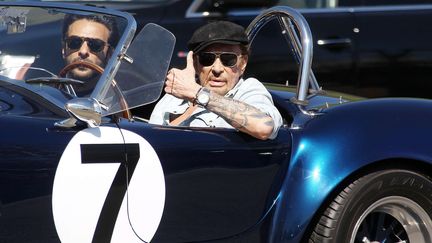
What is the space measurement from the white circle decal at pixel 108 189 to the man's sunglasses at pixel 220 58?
0.72 meters

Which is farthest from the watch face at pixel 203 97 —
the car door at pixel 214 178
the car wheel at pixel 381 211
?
the car wheel at pixel 381 211

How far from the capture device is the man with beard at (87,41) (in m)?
3.72

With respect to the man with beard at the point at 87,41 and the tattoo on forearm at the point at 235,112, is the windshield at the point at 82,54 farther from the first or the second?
the tattoo on forearm at the point at 235,112

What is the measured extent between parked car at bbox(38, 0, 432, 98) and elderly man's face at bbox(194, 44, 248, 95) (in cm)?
255

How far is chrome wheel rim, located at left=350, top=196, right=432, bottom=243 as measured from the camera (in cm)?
386

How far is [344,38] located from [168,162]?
11.7 ft

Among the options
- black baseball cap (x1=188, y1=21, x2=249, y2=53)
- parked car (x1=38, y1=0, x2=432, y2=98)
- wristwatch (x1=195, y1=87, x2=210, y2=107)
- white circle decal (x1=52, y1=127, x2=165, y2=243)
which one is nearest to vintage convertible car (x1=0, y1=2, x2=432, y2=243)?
white circle decal (x1=52, y1=127, x2=165, y2=243)

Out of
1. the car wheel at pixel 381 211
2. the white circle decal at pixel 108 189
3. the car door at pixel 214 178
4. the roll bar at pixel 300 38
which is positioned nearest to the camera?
the white circle decal at pixel 108 189

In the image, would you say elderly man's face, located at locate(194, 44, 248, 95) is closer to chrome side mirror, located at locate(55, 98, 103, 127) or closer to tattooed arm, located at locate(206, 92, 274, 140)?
tattooed arm, located at locate(206, 92, 274, 140)

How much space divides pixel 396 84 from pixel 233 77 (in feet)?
9.96

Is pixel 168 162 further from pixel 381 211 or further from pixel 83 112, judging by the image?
pixel 381 211

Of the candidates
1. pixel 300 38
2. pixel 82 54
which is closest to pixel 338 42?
Result: pixel 300 38

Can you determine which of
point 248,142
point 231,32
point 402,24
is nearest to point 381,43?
point 402,24

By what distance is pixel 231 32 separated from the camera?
4.02m
